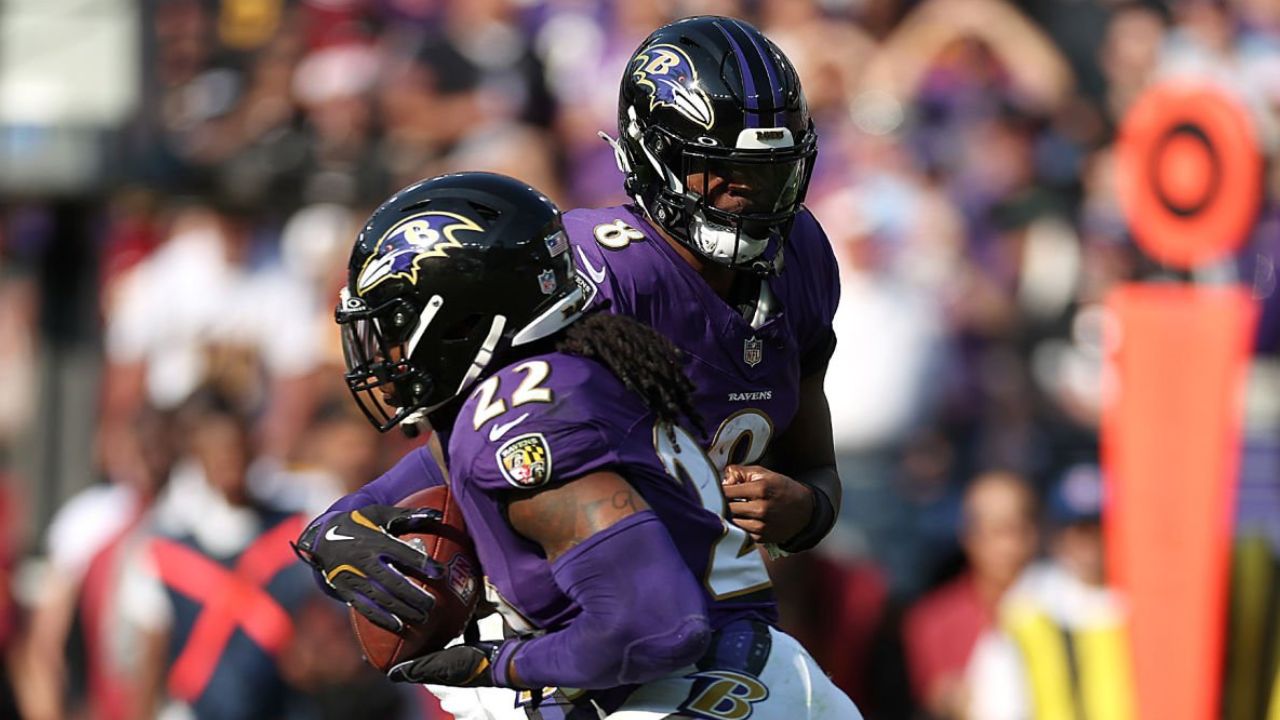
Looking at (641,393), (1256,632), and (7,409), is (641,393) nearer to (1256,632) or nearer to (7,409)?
(1256,632)

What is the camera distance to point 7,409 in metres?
12.1

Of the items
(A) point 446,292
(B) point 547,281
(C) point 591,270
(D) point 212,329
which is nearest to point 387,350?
(A) point 446,292

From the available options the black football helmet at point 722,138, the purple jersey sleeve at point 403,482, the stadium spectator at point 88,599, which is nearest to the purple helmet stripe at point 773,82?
the black football helmet at point 722,138

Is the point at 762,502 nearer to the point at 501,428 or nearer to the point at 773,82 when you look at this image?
the point at 501,428

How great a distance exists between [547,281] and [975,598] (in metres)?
3.94

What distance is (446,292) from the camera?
146 inches

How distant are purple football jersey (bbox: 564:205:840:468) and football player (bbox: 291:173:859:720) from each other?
14 centimetres

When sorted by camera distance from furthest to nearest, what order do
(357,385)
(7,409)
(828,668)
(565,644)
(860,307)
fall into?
(7,409)
(860,307)
(828,668)
(357,385)
(565,644)

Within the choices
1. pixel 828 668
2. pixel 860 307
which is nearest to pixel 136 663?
pixel 828 668

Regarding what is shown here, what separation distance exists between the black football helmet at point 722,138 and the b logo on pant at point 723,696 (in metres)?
0.81

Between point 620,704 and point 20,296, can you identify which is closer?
point 620,704

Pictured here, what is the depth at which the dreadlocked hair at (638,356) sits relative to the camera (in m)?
3.68

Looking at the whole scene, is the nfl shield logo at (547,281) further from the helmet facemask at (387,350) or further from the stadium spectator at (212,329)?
the stadium spectator at (212,329)

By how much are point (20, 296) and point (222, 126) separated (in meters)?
1.61
